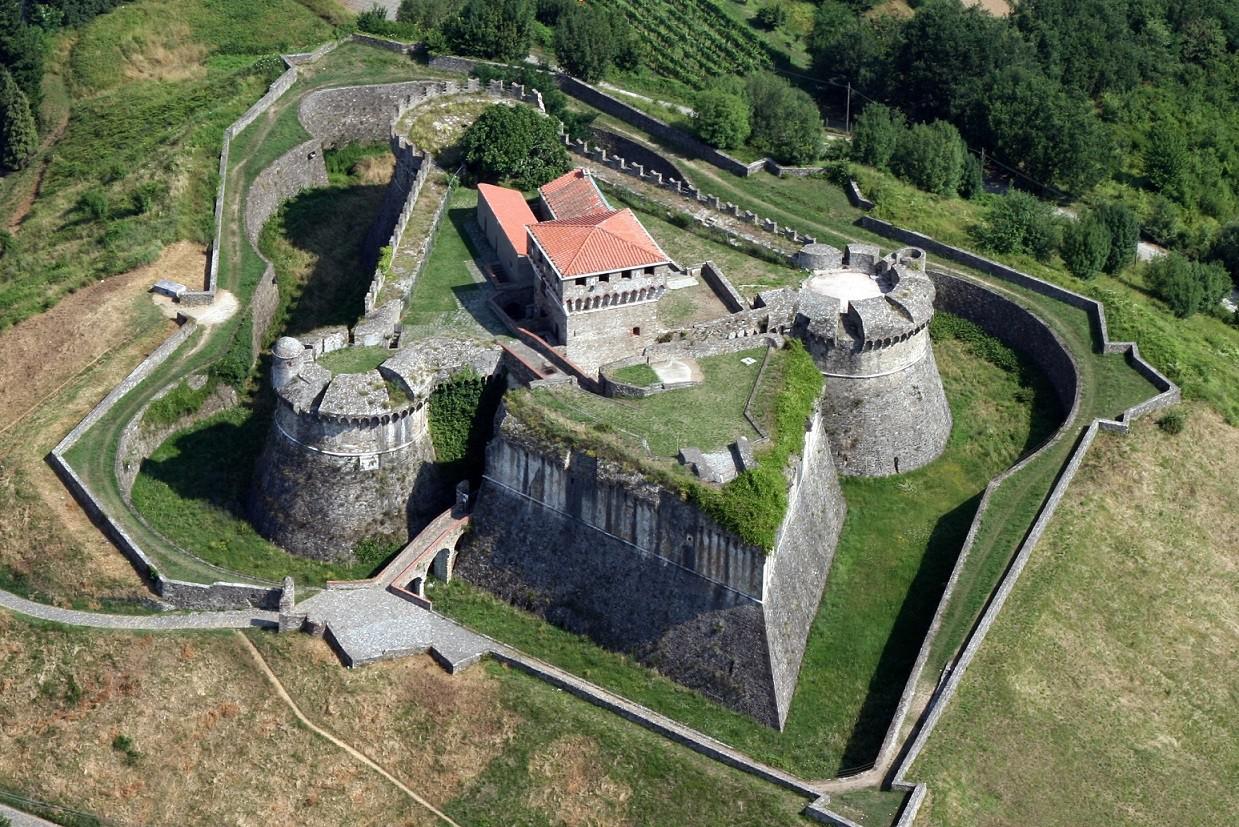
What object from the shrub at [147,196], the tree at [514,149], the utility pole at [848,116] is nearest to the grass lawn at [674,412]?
the tree at [514,149]

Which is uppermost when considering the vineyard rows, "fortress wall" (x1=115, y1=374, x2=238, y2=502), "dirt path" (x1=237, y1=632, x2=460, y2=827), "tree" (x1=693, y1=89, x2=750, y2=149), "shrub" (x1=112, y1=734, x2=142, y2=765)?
"tree" (x1=693, y1=89, x2=750, y2=149)

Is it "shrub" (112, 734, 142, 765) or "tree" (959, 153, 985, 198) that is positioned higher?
"tree" (959, 153, 985, 198)

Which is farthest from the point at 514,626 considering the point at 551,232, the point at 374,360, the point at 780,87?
the point at 780,87

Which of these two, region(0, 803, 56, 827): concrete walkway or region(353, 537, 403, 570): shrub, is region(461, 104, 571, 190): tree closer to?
region(353, 537, 403, 570): shrub

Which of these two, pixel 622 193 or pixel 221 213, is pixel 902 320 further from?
pixel 221 213

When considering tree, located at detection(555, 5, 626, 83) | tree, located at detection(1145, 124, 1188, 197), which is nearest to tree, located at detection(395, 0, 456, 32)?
tree, located at detection(555, 5, 626, 83)

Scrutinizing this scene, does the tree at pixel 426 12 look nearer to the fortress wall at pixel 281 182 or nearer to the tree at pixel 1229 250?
the fortress wall at pixel 281 182
